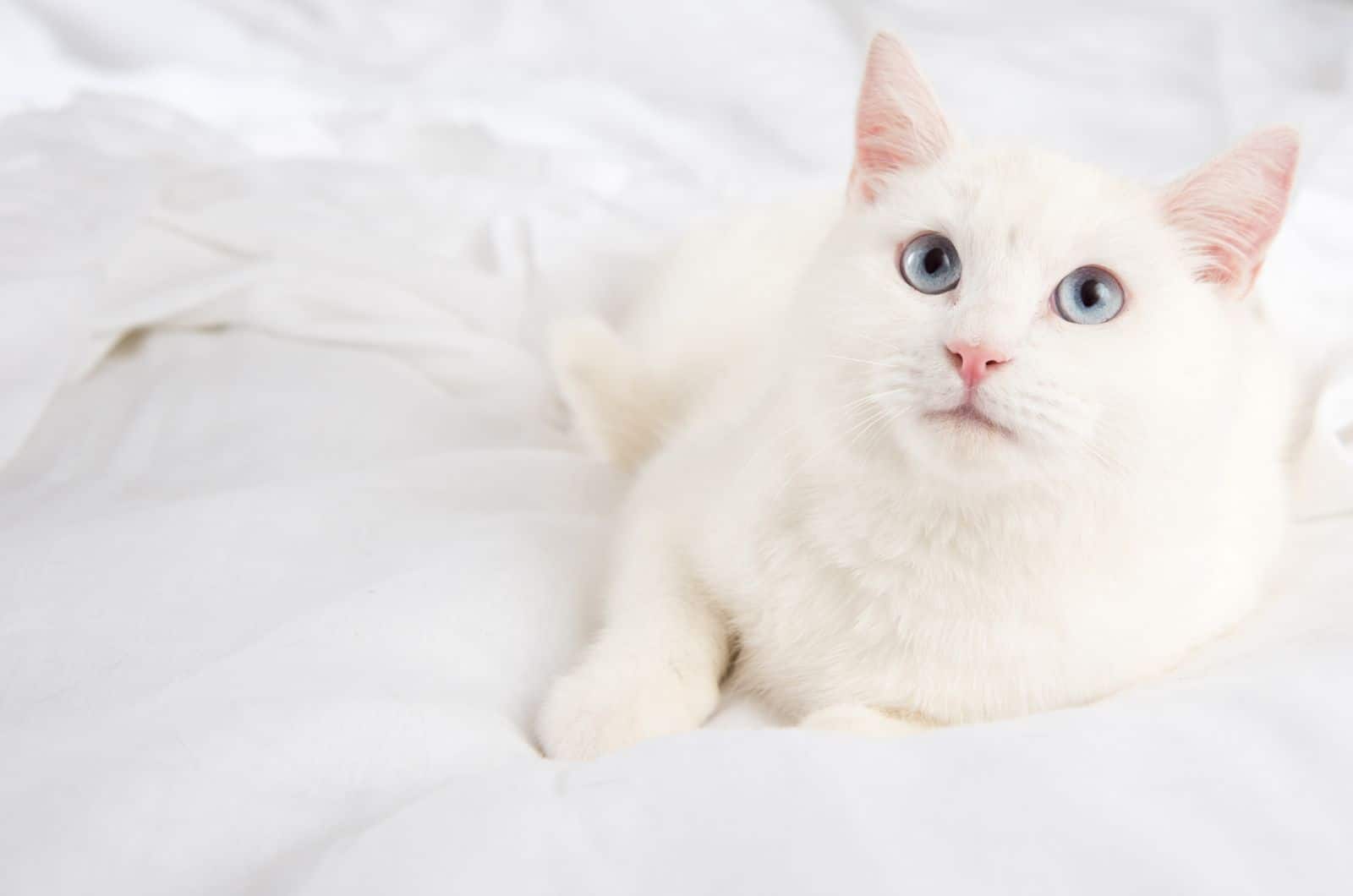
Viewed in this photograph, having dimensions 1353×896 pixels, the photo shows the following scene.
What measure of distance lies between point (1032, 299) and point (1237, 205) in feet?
0.93

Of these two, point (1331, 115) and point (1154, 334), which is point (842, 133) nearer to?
point (1331, 115)

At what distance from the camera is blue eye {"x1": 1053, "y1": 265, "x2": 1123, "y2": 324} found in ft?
3.74

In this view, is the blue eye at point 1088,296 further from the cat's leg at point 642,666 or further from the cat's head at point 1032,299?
the cat's leg at point 642,666

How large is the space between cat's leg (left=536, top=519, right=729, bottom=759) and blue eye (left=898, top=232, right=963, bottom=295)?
44cm

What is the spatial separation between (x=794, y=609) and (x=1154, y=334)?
456 millimetres

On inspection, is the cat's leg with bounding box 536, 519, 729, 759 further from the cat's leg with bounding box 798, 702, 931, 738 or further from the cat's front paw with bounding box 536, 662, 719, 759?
the cat's leg with bounding box 798, 702, 931, 738

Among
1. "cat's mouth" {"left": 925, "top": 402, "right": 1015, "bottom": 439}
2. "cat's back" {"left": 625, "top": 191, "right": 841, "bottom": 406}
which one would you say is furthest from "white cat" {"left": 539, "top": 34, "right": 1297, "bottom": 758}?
"cat's back" {"left": 625, "top": 191, "right": 841, "bottom": 406}

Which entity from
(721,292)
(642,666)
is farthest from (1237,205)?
(721,292)

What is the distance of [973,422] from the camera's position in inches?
42.3

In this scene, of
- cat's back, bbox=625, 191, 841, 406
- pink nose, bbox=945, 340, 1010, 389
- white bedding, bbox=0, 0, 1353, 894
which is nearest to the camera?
white bedding, bbox=0, 0, 1353, 894

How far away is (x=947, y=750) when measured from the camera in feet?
Answer: 3.29

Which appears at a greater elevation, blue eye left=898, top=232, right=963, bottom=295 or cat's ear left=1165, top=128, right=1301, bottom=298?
cat's ear left=1165, top=128, right=1301, bottom=298

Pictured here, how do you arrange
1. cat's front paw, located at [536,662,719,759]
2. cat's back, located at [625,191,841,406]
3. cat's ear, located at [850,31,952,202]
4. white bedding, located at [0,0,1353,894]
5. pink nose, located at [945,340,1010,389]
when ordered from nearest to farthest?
white bedding, located at [0,0,1353,894] → pink nose, located at [945,340,1010,389] → cat's front paw, located at [536,662,719,759] → cat's ear, located at [850,31,952,202] → cat's back, located at [625,191,841,406]

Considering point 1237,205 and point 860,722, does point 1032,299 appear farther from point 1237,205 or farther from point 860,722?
point 860,722
